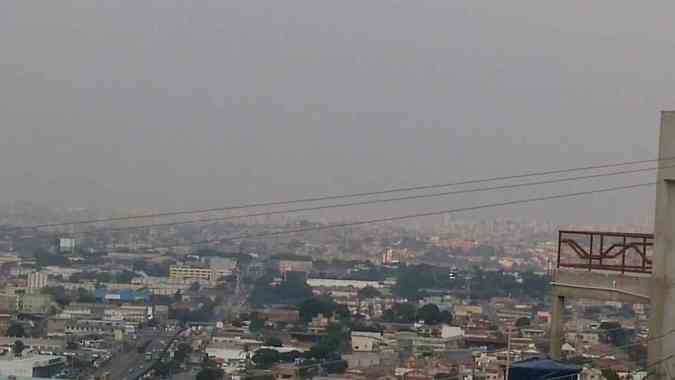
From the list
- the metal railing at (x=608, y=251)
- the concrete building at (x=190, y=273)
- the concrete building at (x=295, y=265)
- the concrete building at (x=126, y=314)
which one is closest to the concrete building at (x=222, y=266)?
the concrete building at (x=190, y=273)

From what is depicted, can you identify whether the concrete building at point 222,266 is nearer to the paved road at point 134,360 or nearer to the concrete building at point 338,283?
the concrete building at point 338,283

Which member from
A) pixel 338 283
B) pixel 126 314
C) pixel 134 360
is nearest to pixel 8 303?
pixel 126 314

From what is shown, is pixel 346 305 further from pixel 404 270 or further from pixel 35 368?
pixel 35 368

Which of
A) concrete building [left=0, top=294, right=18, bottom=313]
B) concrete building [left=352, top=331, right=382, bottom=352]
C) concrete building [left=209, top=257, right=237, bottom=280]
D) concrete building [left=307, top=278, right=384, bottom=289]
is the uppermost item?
concrete building [left=209, top=257, right=237, bottom=280]

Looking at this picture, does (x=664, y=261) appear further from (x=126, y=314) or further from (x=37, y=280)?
(x=37, y=280)

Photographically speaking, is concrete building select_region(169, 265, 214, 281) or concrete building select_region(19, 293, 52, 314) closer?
concrete building select_region(19, 293, 52, 314)

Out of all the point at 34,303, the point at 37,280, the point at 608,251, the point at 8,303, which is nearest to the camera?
the point at 608,251

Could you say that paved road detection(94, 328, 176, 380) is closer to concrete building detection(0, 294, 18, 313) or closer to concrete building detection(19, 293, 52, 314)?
concrete building detection(19, 293, 52, 314)

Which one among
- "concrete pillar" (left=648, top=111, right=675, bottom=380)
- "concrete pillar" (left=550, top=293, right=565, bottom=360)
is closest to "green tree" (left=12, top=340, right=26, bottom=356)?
"concrete pillar" (left=550, top=293, right=565, bottom=360)
